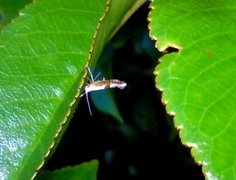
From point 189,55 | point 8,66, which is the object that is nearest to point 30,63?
point 8,66

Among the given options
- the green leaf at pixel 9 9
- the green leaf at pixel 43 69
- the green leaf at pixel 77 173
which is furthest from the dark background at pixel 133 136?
the green leaf at pixel 43 69

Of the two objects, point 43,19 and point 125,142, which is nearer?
point 43,19

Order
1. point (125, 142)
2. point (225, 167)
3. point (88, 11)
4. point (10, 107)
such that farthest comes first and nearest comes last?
point (125, 142) → point (88, 11) → point (10, 107) → point (225, 167)

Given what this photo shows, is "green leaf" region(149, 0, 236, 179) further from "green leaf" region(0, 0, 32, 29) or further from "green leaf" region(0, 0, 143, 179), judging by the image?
"green leaf" region(0, 0, 32, 29)

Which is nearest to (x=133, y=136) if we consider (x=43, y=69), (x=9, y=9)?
(x=9, y=9)

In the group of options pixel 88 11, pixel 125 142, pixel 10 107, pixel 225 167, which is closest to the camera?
pixel 225 167

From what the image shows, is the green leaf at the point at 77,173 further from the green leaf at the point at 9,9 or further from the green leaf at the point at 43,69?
the green leaf at the point at 9,9

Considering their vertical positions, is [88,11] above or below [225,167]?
above

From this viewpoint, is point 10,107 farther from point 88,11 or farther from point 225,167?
point 225,167
